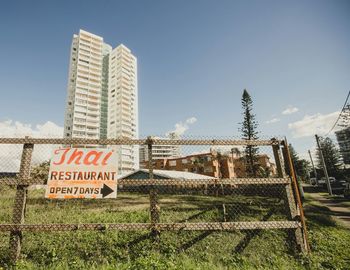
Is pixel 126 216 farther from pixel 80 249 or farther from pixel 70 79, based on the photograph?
pixel 70 79

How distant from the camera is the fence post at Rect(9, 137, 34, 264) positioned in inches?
166

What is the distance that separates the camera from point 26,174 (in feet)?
15.0

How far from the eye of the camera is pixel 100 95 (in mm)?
101562

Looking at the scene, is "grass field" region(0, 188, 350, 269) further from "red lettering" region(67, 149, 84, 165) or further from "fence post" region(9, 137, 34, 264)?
"red lettering" region(67, 149, 84, 165)

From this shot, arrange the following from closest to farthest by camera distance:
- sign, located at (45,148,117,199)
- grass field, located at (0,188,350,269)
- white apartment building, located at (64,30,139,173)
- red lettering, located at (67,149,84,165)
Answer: grass field, located at (0,188,350,269) < sign, located at (45,148,117,199) < red lettering, located at (67,149,84,165) < white apartment building, located at (64,30,139,173)

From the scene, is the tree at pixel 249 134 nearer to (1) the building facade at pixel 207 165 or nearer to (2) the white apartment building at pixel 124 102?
(1) the building facade at pixel 207 165

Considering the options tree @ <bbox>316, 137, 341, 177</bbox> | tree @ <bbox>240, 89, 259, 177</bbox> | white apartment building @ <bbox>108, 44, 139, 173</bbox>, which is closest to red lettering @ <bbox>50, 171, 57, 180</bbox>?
tree @ <bbox>240, 89, 259, 177</bbox>

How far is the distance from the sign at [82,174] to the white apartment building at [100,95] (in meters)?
86.2

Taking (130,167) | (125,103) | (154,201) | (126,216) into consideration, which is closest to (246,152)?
(126,216)

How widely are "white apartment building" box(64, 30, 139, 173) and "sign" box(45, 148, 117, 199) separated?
86.2m

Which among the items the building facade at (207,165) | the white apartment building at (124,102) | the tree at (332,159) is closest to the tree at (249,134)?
the building facade at (207,165)

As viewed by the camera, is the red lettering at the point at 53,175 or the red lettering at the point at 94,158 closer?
the red lettering at the point at 53,175

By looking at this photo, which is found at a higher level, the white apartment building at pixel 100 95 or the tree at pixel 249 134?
the white apartment building at pixel 100 95

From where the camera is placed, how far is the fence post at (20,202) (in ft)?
13.8
